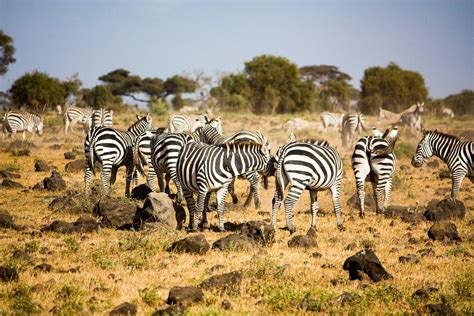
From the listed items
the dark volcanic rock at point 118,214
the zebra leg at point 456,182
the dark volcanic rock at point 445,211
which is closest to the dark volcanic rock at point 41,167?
the dark volcanic rock at point 118,214

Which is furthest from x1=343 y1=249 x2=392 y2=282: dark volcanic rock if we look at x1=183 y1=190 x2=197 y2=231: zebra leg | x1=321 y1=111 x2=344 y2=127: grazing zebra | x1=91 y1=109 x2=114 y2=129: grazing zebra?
x1=321 y1=111 x2=344 y2=127: grazing zebra

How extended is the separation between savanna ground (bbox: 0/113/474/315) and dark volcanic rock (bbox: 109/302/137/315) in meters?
0.21

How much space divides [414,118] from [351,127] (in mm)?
5450

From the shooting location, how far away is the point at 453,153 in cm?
1523

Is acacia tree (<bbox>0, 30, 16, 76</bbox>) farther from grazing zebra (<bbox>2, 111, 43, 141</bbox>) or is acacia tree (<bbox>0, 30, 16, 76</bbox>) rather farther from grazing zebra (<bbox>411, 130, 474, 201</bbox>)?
grazing zebra (<bbox>411, 130, 474, 201</bbox>)

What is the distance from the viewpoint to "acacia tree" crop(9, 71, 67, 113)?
140ft

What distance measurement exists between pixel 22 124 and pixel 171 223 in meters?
21.0

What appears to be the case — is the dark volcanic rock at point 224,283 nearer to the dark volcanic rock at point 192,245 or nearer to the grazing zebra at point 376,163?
the dark volcanic rock at point 192,245

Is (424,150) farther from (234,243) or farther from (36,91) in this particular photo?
(36,91)

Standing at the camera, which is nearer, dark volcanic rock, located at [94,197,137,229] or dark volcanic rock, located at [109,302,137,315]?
dark volcanic rock, located at [109,302,137,315]

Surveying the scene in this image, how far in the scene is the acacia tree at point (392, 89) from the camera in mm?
57850

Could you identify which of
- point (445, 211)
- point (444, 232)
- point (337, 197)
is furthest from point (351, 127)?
point (444, 232)

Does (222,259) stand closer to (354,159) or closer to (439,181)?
(354,159)

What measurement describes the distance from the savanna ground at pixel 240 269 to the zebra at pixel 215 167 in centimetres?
72
